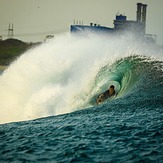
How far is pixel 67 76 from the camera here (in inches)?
810

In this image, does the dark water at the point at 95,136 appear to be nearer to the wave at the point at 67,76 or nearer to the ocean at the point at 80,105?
the ocean at the point at 80,105

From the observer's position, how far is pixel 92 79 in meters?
19.3

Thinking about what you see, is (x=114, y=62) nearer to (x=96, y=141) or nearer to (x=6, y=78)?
(x=6, y=78)

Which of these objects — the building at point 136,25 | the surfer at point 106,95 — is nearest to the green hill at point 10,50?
the building at point 136,25

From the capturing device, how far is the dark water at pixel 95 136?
5629mm

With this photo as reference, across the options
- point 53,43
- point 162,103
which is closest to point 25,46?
point 53,43

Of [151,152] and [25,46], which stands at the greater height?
[25,46]

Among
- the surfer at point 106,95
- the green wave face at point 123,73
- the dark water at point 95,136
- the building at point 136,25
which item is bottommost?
the dark water at point 95,136

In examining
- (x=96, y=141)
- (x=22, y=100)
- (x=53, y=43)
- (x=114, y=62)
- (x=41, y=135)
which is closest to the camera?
(x=96, y=141)

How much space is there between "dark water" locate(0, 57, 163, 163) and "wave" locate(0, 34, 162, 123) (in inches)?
151

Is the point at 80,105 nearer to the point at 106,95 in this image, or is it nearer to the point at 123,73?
the point at 106,95

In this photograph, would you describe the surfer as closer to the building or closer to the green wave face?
the green wave face

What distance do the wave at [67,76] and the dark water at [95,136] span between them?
3.83m

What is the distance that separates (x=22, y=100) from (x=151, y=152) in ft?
47.5
